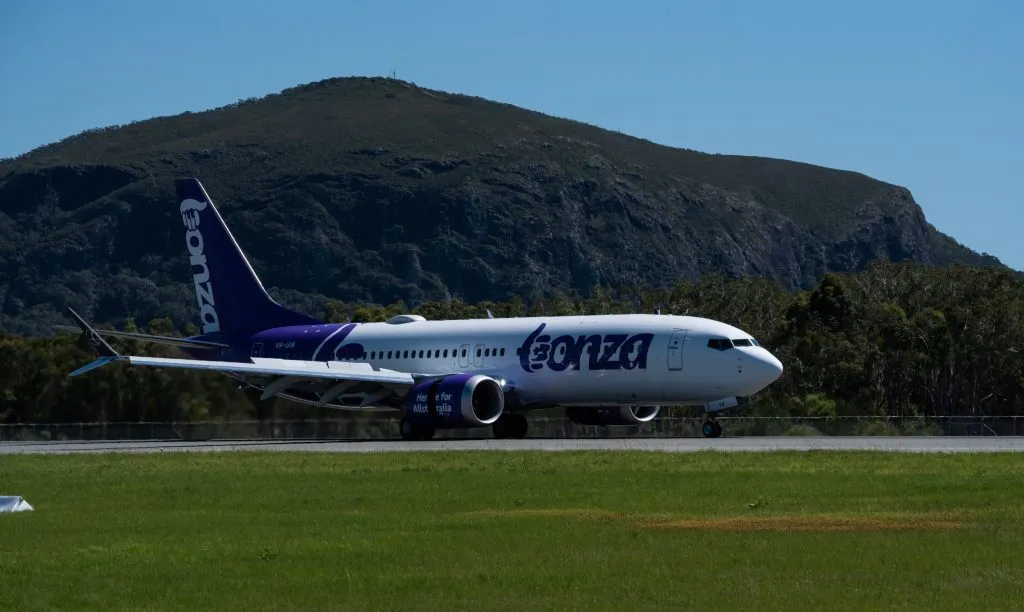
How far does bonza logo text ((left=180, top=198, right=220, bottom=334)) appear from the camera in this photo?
60.6 meters

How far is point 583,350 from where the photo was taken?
4825 centimetres

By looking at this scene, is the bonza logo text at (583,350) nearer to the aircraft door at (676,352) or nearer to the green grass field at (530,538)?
the aircraft door at (676,352)

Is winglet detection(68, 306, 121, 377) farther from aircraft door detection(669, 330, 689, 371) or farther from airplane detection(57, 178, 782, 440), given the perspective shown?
aircraft door detection(669, 330, 689, 371)

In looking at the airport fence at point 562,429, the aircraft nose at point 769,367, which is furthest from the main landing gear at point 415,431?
the aircraft nose at point 769,367

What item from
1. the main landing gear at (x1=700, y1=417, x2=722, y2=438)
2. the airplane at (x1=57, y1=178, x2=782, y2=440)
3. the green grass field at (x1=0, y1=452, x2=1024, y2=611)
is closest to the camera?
the green grass field at (x1=0, y1=452, x2=1024, y2=611)

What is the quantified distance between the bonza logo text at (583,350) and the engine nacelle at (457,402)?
151 centimetres

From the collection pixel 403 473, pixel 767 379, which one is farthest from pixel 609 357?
pixel 403 473

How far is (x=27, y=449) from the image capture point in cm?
4819

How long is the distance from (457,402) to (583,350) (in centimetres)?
420

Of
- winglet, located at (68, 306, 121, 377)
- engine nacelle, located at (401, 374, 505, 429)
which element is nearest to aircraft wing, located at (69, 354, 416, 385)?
winglet, located at (68, 306, 121, 377)

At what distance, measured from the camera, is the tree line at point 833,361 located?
213 feet

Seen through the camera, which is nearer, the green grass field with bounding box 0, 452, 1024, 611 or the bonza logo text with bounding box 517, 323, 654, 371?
the green grass field with bounding box 0, 452, 1024, 611

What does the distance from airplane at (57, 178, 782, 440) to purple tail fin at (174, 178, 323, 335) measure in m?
0.05

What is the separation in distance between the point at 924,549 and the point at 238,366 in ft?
115
